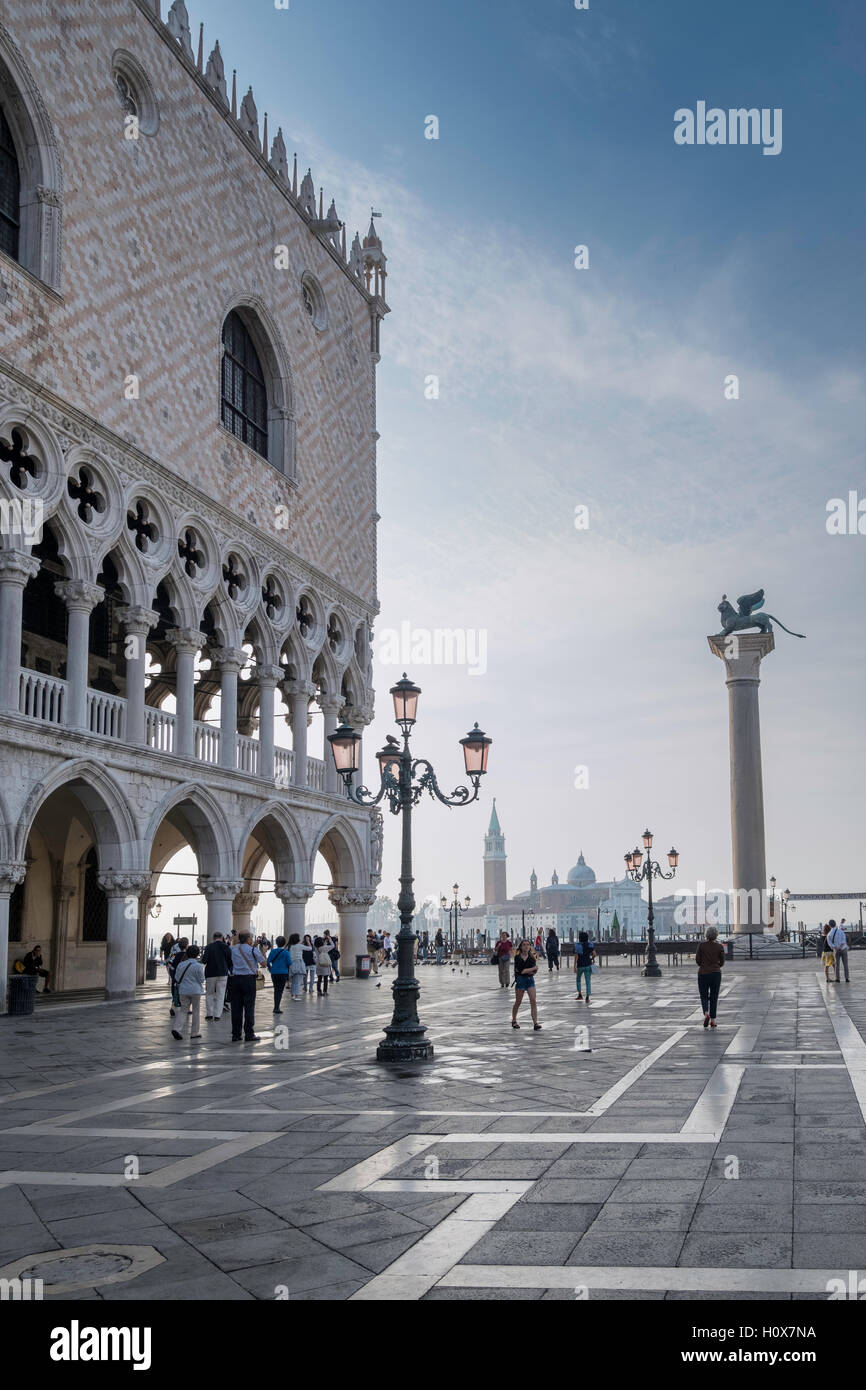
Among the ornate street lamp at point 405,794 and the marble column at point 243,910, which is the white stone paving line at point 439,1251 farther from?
the marble column at point 243,910

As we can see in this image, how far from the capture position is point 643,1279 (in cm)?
459

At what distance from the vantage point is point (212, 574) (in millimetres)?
24047

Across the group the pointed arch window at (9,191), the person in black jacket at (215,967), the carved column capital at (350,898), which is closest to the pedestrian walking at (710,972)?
the person in black jacket at (215,967)

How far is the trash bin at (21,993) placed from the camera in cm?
1789

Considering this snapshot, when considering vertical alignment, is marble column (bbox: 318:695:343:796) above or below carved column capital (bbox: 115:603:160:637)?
below

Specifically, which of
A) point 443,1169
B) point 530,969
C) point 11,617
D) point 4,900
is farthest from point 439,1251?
point 11,617

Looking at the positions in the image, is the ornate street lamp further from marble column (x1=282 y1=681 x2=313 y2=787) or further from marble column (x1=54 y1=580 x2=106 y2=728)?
marble column (x1=282 y1=681 x2=313 y2=787)

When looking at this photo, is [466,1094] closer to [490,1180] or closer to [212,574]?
[490,1180]

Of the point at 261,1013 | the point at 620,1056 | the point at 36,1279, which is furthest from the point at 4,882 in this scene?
the point at 36,1279

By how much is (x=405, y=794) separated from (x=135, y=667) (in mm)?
9791

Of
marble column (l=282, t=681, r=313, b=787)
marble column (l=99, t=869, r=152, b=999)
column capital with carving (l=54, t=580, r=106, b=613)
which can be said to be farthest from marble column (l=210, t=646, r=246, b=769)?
column capital with carving (l=54, t=580, r=106, b=613)

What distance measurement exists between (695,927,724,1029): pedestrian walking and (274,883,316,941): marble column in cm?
Answer: 1396

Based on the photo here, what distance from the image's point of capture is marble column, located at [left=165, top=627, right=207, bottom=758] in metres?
22.6
